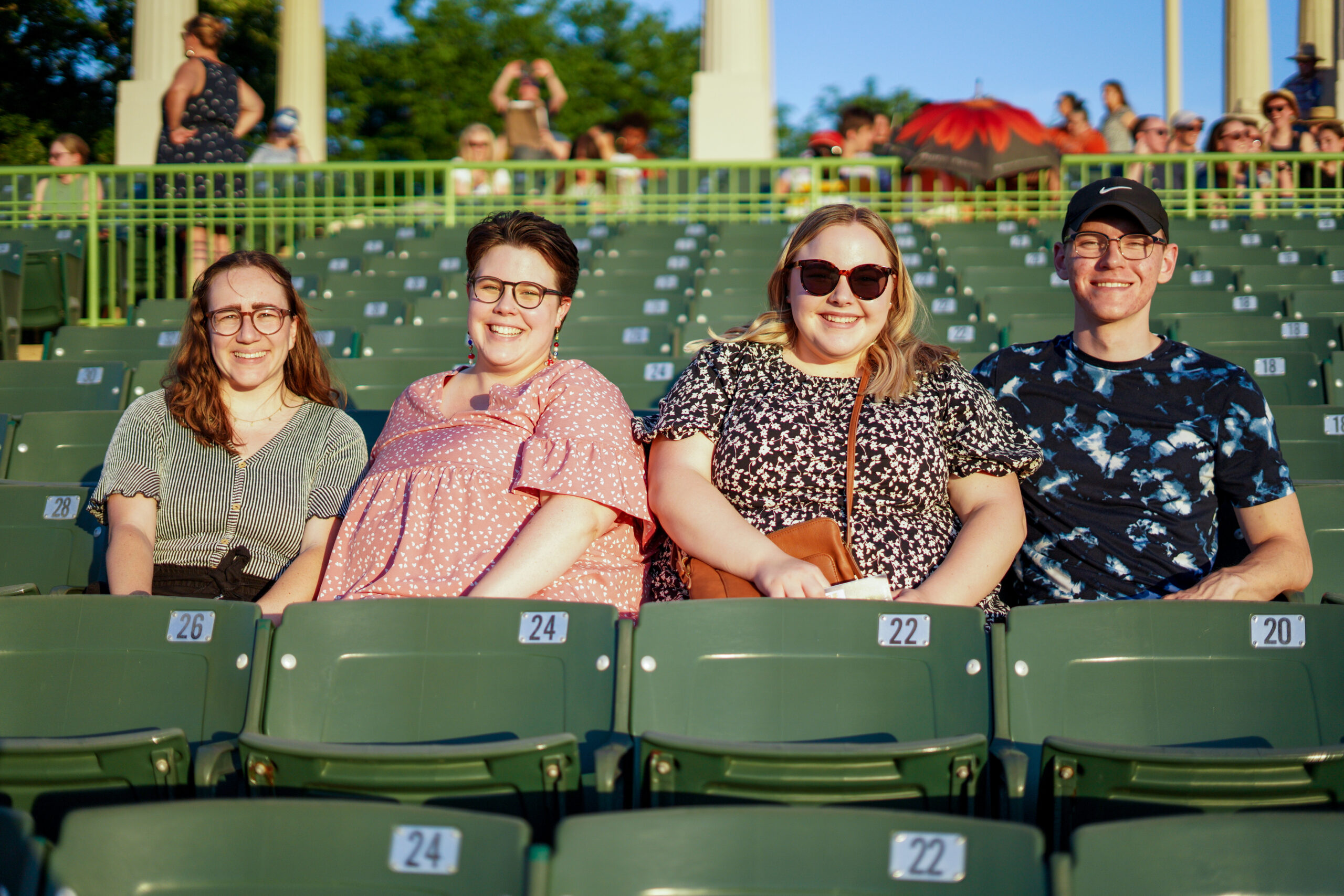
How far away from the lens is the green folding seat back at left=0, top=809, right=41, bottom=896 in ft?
5.14

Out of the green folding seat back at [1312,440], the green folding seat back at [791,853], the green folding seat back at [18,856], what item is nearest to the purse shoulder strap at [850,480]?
the green folding seat back at [791,853]

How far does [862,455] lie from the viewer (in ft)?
9.08

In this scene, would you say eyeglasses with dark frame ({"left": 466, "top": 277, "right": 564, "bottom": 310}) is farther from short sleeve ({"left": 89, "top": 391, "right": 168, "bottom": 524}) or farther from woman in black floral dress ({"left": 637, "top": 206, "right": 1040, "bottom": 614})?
short sleeve ({"left": 89, "top": 391, "right": 168, "bottom": 524})

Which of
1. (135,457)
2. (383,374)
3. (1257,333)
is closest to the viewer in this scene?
(135,457)

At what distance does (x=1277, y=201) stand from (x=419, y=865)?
9619 mm

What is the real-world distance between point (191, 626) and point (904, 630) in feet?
4.88

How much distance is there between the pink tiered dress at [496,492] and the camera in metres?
2.75

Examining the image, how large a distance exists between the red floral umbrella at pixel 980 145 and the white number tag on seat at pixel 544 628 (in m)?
7.23

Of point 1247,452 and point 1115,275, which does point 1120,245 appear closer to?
point 1115,275

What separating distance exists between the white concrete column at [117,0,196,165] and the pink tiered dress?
991 centimetres

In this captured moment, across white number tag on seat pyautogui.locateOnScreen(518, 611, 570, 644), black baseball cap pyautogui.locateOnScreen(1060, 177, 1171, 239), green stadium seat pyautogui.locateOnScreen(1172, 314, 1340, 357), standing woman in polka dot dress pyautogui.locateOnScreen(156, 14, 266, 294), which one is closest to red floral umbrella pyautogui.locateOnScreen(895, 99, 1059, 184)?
green stadium seat pyautogui.locateOnScreen(1172, 314, 1340, 357)

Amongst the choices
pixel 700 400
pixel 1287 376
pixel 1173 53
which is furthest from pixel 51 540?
pixel 1173 53

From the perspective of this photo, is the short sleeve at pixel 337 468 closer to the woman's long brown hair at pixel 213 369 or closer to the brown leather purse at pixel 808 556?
the woman's long brown hair at pixel 213 369

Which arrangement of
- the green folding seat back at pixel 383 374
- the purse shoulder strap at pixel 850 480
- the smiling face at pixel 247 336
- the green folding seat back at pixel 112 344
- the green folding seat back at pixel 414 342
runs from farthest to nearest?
the green folding seat back at pixel 112 344 → the green folding seat back at pixel 414 342 → the green folding seat back at pixel 383 374 → the smiling face at pixel 247 336 → the purse shoulder strap at pixel 850 480
